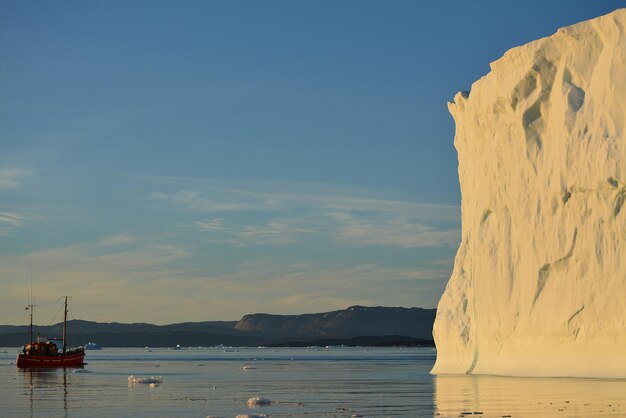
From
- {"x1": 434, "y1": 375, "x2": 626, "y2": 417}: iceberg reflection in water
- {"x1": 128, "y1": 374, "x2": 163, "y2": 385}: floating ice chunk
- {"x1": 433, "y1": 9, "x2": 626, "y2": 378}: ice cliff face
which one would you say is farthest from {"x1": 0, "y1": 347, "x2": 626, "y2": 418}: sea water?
{"x1": 128, "y1": 374, "x2": 163, "y2": 385}: floating ice chunk

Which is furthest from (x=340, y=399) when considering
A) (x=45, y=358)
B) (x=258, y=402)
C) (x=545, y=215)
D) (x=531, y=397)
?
(x=45, y=358)

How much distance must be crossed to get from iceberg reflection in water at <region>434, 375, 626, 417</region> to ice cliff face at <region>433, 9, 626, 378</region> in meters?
1.75

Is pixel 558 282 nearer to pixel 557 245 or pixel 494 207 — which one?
pixel 557 245

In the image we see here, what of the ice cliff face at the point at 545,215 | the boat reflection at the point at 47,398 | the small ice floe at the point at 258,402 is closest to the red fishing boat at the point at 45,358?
the boat reflection at the point at 47,398

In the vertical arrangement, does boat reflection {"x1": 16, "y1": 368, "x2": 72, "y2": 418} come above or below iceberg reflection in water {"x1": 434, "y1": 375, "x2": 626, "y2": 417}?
below

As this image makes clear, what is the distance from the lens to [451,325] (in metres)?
39.0

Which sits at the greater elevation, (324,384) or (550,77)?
(550,77)

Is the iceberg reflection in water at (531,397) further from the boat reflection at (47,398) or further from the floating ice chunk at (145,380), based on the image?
the floating ice chunk at (145,380)

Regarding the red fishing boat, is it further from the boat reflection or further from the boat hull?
the boat reflection

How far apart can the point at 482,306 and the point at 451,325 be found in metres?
2.01

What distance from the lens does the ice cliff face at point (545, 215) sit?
3170 centimetres

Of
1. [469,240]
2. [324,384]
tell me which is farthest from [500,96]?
[324,384]

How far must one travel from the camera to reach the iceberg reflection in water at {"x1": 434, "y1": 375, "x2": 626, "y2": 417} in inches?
853

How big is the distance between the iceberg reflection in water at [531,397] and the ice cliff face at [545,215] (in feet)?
5.76
